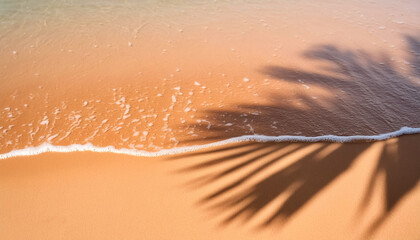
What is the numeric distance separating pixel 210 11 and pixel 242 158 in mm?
4488

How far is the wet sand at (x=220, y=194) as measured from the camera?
2.29 meters

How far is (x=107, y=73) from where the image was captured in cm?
435

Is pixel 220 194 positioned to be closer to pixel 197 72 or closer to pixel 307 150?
pixel 307 150

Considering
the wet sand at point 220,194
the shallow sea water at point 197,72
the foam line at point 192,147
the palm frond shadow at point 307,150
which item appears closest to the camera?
the wet sand at point 220,194

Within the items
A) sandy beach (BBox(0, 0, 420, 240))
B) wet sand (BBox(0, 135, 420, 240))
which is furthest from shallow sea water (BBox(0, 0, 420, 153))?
wet sand (BBox(0, 135, 420, 240))

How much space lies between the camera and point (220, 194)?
2.54m

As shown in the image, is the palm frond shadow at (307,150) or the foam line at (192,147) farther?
the foam line at (192,147)

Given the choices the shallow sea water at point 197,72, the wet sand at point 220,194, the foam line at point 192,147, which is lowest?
the wet sand at point 220,194

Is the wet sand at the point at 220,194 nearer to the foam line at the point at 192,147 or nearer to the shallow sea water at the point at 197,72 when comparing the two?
the foam line at the point at 192,147

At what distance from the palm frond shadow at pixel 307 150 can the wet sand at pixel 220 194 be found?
1 cm

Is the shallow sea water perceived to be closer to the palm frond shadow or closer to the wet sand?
the palm frond shadow

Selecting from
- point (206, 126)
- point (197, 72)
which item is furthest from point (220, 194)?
point (197, 72)

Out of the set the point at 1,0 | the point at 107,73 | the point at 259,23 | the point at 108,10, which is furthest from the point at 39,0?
the point at 259,23

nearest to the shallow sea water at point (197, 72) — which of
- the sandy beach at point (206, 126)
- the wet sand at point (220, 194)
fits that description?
the sandy beach at point (206, 126)
